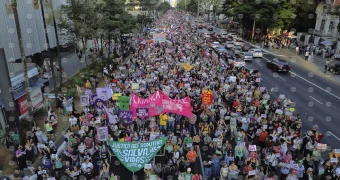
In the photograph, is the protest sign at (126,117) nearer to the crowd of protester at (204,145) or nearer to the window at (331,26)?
the crowd of protester at (204,145)

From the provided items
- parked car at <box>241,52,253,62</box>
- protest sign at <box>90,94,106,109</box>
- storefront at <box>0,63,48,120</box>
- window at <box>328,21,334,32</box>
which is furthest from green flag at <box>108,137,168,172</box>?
window at <box>328,21,334,32</box>

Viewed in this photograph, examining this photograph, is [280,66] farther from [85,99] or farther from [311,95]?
[85,99]

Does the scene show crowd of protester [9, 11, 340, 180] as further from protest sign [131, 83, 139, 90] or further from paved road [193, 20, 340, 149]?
paved road [193, 20, 340, 149]

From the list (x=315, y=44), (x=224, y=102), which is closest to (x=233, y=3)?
(x=315, y=44)

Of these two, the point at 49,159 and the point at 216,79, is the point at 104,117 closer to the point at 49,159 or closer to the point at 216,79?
the point at 49,159

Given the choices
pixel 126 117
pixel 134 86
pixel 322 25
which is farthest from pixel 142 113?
pixel 322 25

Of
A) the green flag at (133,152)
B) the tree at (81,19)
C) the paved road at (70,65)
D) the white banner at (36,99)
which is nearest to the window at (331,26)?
the paved road at (70,65)
